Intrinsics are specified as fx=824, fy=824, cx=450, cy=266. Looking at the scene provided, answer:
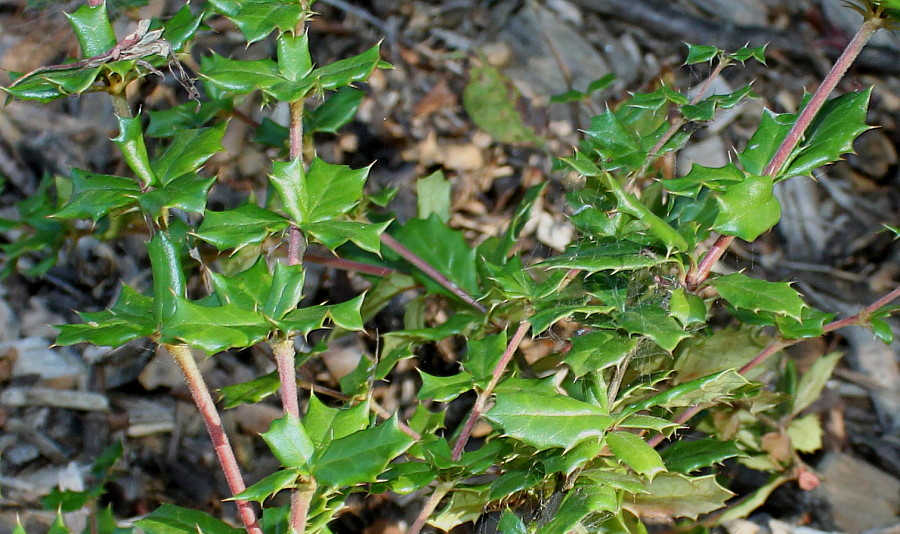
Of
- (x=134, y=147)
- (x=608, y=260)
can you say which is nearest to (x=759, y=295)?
(x=608, y=260)

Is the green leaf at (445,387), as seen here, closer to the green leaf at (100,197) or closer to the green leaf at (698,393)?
the green leaf at (698,393)

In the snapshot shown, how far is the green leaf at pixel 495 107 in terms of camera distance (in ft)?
8.97

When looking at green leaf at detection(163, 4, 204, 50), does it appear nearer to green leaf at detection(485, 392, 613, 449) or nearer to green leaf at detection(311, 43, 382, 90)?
green leaf at detection(311, 43, 382, 90)

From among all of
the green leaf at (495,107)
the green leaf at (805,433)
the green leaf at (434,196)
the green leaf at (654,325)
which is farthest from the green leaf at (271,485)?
the green leaf at (495,107)

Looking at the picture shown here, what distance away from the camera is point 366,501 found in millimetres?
1937

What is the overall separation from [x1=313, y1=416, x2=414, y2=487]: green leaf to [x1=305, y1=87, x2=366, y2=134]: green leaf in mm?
849

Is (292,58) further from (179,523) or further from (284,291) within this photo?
(179,523)

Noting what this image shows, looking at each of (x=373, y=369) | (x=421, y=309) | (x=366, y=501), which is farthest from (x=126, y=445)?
(x=373, y=369)

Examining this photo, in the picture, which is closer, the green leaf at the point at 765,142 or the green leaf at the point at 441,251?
the green leaf at the point at 765,142

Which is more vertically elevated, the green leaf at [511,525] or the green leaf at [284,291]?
the green leaf at [284,291]

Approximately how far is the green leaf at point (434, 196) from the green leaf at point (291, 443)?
0.99 metres

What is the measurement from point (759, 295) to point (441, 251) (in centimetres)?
82

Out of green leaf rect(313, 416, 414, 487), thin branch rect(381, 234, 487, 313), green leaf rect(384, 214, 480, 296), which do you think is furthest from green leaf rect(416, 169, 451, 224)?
green leaf rect(313, 416, 414, 487)

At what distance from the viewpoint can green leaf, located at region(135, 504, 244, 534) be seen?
1.18m
